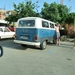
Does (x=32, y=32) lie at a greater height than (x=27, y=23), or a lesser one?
A: lesser

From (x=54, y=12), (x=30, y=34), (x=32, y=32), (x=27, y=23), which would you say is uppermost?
(x=54, y=12)

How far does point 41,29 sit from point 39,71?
4.67m

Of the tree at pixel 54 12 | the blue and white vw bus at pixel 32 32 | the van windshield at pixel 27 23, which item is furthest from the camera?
the tree at pixel 54 12

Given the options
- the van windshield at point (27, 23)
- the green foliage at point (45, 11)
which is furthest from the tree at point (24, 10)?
the van windshield at point (27, 23)

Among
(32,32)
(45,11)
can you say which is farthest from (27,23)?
(45,11)

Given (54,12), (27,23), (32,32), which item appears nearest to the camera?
(32,32)

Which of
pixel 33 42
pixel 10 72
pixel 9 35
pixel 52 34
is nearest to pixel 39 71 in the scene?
pixel 10 72

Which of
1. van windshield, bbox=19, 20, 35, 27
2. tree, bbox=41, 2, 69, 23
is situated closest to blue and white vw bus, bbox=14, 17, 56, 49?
van windshield, bbox=19, 20, 35, 27

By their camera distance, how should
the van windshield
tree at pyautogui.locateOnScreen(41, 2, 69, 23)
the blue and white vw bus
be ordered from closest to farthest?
the blue and white vw bus → the van windshield → tree at pyautogui.locateOnScreen(41, 2, 69, 23)

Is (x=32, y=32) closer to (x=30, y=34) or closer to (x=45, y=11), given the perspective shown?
(x=30, y=34)

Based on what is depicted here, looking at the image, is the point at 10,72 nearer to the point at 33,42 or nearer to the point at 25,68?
the point at 25,68

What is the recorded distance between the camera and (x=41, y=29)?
9.85 m

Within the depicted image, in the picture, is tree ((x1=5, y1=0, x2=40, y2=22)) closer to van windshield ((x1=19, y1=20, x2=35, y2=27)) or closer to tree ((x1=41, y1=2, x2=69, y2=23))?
tree ((x1=41, y1=2, x2=69, y2=23))

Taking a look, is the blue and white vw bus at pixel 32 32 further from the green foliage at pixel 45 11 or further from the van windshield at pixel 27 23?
the green foliage at pixel 45 11
